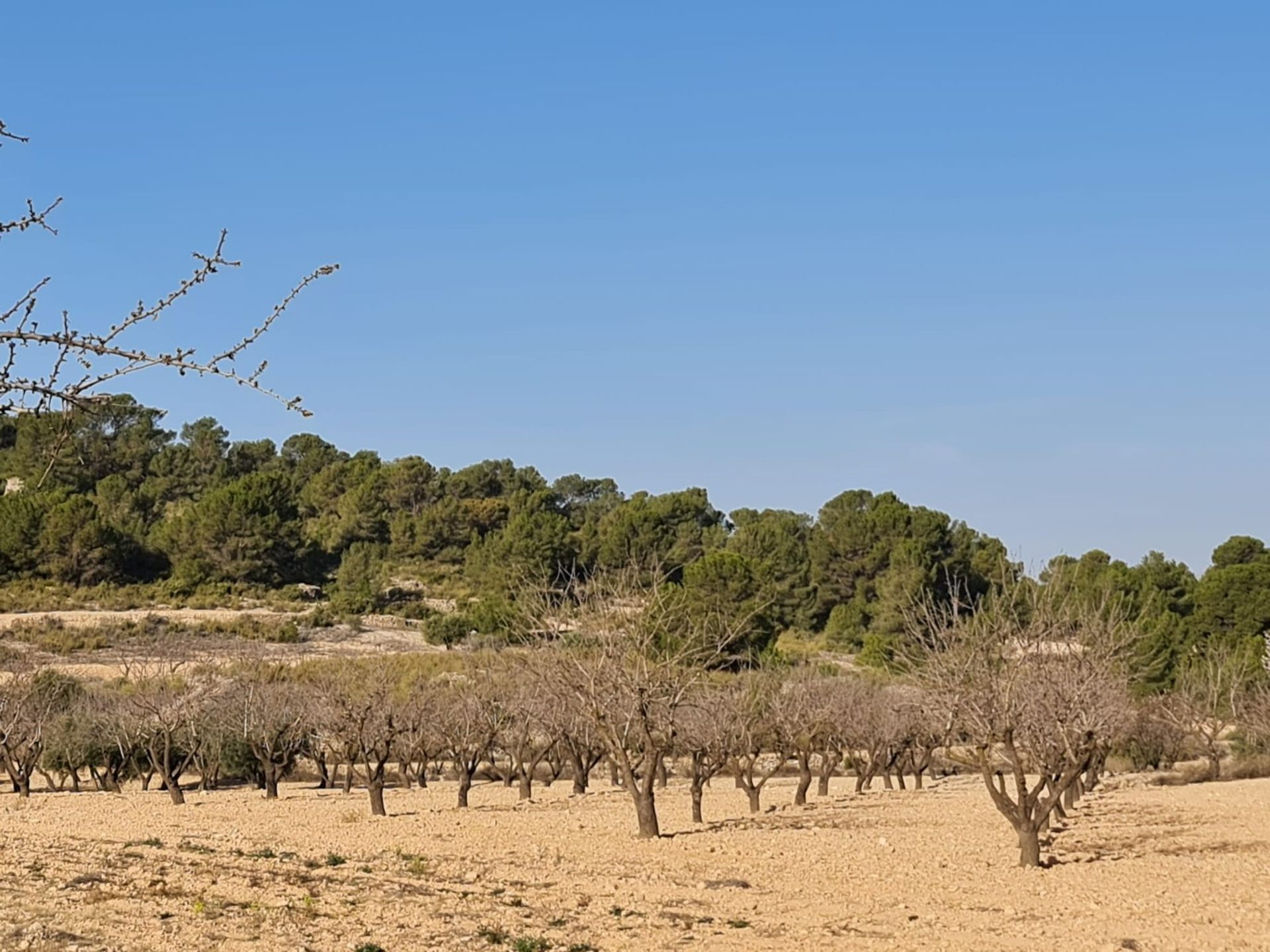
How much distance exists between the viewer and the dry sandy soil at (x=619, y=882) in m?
10.3

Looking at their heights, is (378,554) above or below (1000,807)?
above

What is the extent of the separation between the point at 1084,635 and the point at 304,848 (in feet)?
43.3

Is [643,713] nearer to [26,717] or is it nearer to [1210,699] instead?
[26,717]

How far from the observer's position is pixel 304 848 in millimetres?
17719

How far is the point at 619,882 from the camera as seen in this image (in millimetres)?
14672

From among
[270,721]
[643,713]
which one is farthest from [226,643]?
[643,713]

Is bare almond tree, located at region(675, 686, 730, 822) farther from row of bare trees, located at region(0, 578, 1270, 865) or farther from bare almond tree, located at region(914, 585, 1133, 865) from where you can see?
bare almond tree, located at region(914, 585, 1133, 865)

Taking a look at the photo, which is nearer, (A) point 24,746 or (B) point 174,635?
(A) point 24,746

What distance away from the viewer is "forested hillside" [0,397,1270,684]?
58.5 metres

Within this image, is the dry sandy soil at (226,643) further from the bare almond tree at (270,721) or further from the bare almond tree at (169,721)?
the bare almond tree at (270,721)

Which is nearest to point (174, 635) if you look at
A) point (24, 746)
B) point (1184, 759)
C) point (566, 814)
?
point (24, 746)

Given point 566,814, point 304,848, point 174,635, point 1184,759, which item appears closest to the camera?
point 304,848

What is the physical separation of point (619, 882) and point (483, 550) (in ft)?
191

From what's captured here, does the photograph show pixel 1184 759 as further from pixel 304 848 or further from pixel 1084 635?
pixel 304 848
